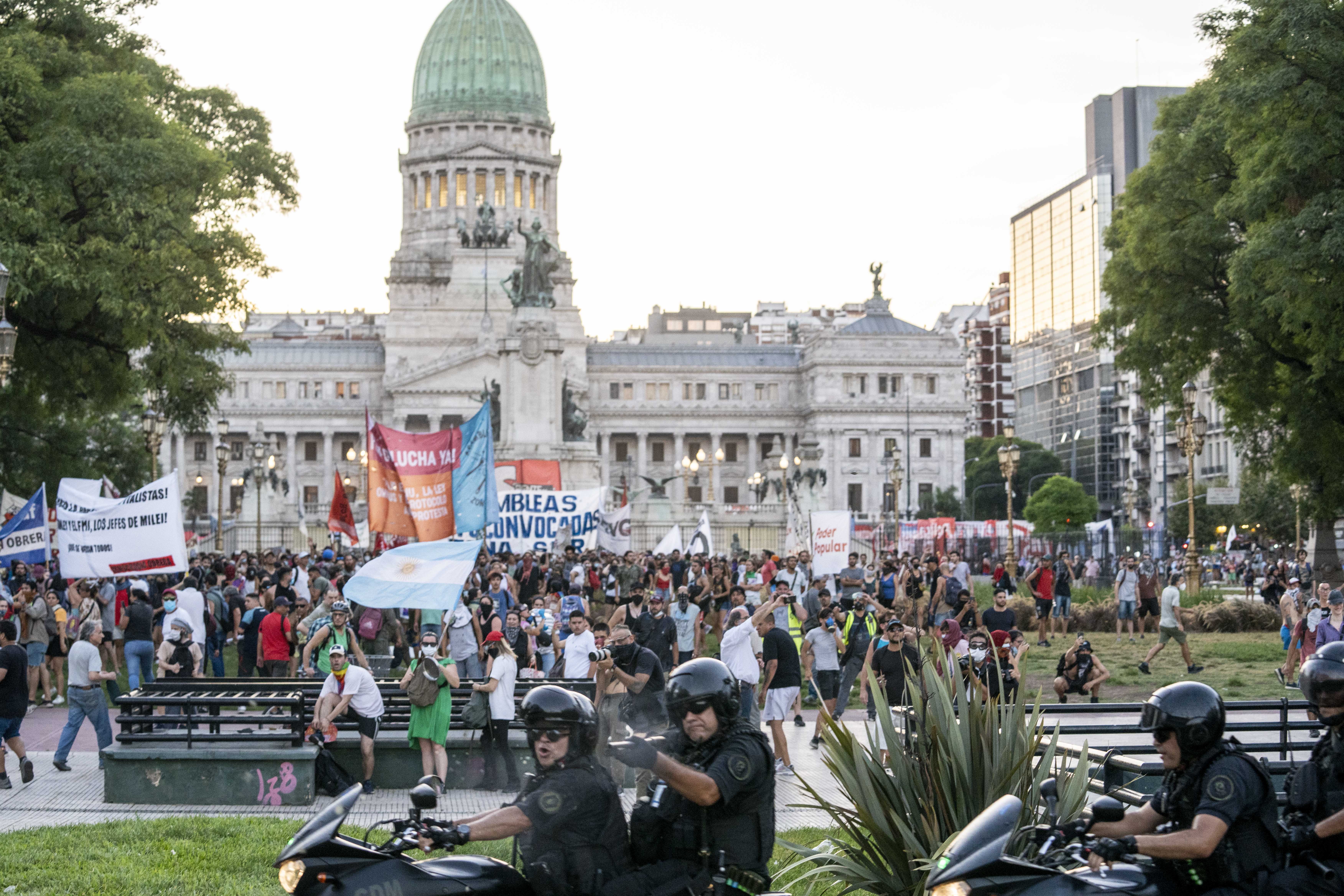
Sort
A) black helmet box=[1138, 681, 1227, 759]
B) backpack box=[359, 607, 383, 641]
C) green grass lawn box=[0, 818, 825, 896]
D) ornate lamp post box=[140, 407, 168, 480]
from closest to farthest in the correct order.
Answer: black helmet box=[1138, 681, 1227, 759], green grass lawn box=[0, 818, 825, 896], backpack box=[359, 607, 383, 641], ornate lamp post box=[140, 407, 168, 480]

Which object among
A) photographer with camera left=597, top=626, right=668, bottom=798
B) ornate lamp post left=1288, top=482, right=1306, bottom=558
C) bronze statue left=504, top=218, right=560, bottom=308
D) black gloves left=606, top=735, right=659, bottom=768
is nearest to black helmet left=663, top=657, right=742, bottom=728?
black gloves left=606, top=735, right=659, bottom=768

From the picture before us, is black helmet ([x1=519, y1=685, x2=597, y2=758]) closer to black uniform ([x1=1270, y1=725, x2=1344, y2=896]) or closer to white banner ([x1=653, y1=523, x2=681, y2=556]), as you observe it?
black uniform ([x1=1270, y1=725, x2=1344, y2=896])

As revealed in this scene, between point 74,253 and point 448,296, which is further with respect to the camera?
point 448,296

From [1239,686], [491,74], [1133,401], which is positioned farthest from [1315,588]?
[491,74]

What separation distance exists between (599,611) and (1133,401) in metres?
82.8

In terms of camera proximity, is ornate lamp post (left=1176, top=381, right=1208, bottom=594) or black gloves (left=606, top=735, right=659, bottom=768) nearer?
black gloves (left=606, top=735, right=659, bottom=768)

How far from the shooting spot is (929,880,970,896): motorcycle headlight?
5.21 meters

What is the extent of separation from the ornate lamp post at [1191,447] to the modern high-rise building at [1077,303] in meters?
61.6

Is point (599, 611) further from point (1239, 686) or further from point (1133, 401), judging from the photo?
point (1133, 401)

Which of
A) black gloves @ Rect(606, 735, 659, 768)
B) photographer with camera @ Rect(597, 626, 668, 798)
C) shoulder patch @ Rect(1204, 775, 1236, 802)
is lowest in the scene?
photographer with camera @ Rect(597, 626, 668, 798)

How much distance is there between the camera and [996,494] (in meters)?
117

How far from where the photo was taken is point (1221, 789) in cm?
554

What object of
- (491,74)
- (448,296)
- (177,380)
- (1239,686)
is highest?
(491,74)

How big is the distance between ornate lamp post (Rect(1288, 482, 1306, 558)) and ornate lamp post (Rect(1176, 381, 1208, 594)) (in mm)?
2230
